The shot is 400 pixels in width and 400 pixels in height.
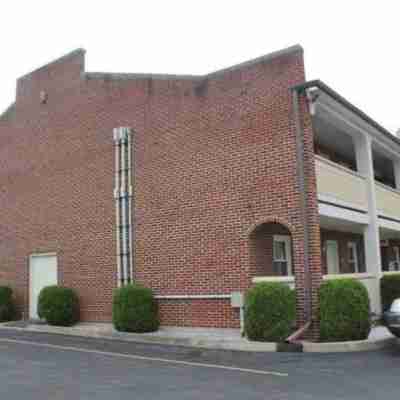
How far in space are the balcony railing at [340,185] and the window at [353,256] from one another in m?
4.86

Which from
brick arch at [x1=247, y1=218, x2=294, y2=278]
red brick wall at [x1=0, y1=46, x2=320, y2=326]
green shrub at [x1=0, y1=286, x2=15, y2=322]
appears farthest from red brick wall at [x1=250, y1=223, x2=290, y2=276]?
green shrub at [x1=0, y1=286, x2=15, y2=322]

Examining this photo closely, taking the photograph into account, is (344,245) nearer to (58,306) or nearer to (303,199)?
(303,199)

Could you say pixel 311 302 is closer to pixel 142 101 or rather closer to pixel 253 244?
pixel 253 244

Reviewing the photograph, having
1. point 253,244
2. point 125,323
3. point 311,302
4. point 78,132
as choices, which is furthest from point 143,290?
point 78,132

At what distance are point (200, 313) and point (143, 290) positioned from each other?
160 centimetres

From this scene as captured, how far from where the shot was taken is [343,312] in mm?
12023

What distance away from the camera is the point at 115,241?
16219 mm

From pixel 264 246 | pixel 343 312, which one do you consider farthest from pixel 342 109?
pixel 343 312

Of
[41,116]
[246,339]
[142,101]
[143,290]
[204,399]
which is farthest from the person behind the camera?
[41,116]

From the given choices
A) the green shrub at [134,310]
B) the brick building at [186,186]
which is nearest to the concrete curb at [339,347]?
the brick building at [186,186]

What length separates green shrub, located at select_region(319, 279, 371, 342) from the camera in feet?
39.2

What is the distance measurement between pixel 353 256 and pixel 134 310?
9918 millimetres

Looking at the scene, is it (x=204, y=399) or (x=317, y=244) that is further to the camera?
(x=317, y=244)

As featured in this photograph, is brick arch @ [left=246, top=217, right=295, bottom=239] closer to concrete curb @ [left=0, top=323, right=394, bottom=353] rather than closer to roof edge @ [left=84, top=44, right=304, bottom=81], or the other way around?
concrete curb @ [left=0, top=323, right=394, bottom=353]
